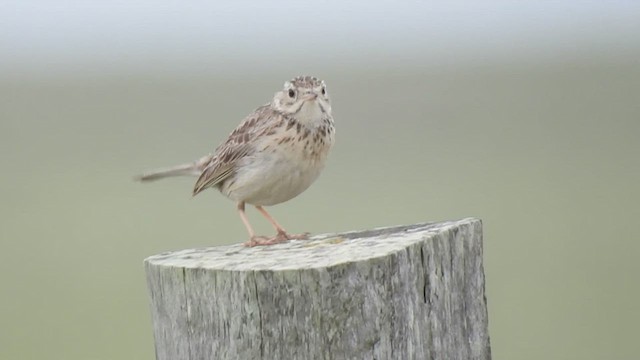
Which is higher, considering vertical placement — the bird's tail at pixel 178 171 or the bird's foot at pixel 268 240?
the bird's tail at pixel 178 171

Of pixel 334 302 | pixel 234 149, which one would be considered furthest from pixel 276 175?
pixel 334 302

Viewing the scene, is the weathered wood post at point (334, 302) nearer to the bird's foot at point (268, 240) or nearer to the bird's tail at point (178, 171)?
the bird's foot at point (268, 240)

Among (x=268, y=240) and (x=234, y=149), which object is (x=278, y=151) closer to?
(x=234, y=149)

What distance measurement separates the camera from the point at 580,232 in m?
14.3

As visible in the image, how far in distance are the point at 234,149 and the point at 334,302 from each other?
87.5 inches

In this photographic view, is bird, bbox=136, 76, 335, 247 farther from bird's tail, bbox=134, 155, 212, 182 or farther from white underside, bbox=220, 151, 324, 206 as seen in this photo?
bird's tail, bbox=134, 155, 212, 182

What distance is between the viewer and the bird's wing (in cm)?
521

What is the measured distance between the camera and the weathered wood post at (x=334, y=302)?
10.2 feet

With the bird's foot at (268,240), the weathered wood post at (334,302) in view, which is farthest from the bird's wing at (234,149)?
the weathered wood post at (334,302)

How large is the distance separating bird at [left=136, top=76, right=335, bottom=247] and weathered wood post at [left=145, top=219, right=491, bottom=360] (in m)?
1.43

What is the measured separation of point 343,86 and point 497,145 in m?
2.77

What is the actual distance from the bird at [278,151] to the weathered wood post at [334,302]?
1427 millimetres

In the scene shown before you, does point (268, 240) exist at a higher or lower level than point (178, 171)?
lower

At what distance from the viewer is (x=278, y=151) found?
5098 mm
